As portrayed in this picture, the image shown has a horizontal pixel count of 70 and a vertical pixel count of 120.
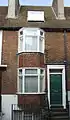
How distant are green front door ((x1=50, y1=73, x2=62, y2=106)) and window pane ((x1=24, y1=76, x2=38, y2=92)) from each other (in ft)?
4.53

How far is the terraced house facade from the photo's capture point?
50.9ft

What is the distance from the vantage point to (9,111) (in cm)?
1551

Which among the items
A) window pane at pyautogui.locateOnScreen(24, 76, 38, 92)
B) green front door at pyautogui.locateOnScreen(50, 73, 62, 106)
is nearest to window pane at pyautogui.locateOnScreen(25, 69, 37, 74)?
window pane at pyautogui.locateOnScreen(24, 76, 38, 92)

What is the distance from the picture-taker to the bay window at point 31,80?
51.6ft

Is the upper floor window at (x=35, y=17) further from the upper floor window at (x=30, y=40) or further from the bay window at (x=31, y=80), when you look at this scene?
the bay window at (x=31, y=80)

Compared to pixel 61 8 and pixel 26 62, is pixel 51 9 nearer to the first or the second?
pixel 61 8

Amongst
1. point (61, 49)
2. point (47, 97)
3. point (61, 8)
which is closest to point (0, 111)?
point (47, 97)

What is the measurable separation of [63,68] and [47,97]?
2388 mm

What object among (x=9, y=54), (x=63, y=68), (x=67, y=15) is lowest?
(x=63, y=68)

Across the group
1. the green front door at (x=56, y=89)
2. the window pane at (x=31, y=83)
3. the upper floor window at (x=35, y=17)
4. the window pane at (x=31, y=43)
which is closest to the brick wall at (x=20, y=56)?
the window pane at (x=31, y=43)

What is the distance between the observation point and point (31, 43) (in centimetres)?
1669

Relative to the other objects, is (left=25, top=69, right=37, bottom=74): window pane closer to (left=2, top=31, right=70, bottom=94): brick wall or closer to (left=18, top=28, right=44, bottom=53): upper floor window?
(left=2, top=31, right=70, bottom=94): brick wall

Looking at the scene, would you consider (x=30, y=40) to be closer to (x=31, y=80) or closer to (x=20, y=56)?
(x=20, y=56)

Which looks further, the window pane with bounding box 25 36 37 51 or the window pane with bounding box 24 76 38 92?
the window pane with bounding box 25 36 37 51
